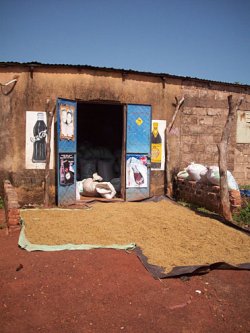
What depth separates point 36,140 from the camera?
7445 millimetres

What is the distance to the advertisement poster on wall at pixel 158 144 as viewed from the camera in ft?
27.4

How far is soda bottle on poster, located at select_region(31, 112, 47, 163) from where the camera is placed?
7.43 meters

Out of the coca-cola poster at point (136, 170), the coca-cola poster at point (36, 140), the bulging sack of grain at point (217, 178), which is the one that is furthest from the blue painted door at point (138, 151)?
the coca-cola poster at point (36, 140)

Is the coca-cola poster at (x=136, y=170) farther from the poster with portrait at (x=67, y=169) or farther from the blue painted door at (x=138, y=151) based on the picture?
the poster with portrait at (x=67, y=169)

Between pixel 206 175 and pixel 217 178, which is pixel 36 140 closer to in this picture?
pixel 206 175

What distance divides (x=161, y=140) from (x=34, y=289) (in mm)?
5947

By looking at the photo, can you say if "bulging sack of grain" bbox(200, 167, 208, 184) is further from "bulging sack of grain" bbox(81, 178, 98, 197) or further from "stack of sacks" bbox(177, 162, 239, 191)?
"bulging sack of grain" bbox(81, 178, 98, 197)

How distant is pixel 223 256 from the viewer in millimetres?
4234

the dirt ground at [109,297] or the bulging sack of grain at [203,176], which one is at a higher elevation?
the bulging sack of grain at [203,176]

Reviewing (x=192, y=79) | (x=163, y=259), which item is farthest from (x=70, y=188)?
(x=192, y=79)

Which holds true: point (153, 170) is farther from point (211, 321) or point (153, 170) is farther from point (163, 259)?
point (211, 321)

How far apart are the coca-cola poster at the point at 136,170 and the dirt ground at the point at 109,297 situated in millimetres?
4017

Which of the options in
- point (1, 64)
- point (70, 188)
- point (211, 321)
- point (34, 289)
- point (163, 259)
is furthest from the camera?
point (70, 188)

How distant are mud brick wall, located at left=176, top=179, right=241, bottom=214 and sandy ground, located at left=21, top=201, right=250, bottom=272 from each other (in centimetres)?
61
